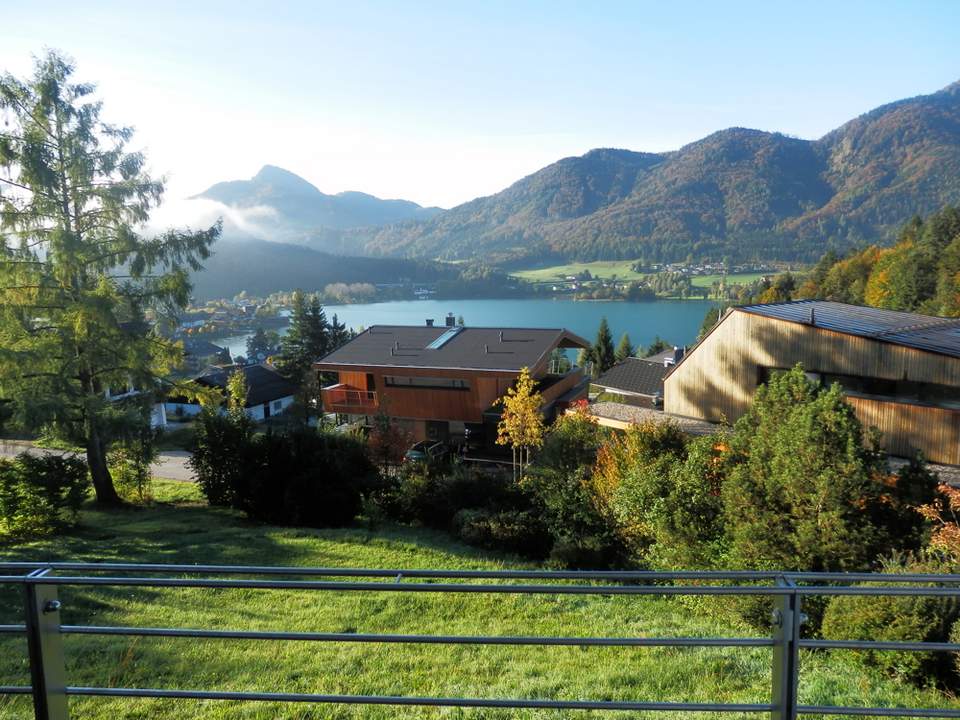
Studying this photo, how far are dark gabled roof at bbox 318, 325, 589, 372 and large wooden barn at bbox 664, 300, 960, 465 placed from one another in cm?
861

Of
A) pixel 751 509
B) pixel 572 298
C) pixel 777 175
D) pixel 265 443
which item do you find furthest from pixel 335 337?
pixel 777 175

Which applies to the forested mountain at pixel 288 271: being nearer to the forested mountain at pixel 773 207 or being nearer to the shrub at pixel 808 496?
the forested mountain at pixel 773 207

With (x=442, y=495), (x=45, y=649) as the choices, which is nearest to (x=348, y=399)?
(x=442, y=495)

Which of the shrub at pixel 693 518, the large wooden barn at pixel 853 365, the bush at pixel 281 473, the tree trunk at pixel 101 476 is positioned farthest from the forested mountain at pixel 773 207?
the shrub at pixel 693 518

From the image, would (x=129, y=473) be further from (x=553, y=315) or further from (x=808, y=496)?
(x=553, y=315)

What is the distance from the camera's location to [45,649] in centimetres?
215

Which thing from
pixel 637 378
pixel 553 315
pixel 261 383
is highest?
pixel 553 315

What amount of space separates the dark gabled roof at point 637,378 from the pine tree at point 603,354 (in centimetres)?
1701

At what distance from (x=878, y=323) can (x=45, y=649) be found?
18.0 m

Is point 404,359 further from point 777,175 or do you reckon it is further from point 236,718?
point 777,175

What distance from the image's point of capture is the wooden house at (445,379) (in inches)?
995

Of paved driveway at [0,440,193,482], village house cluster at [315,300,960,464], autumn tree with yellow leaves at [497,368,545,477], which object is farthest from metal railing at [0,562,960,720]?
paved driveway at [0,440,193,482]

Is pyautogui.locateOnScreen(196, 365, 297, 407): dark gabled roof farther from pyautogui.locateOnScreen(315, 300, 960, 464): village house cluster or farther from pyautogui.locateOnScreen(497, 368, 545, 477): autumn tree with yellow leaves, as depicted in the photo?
pyautogui.locateOnScreen(497, 368, 545, 477): autumn tree with yellow leaves

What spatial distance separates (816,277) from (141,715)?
69.4 m
